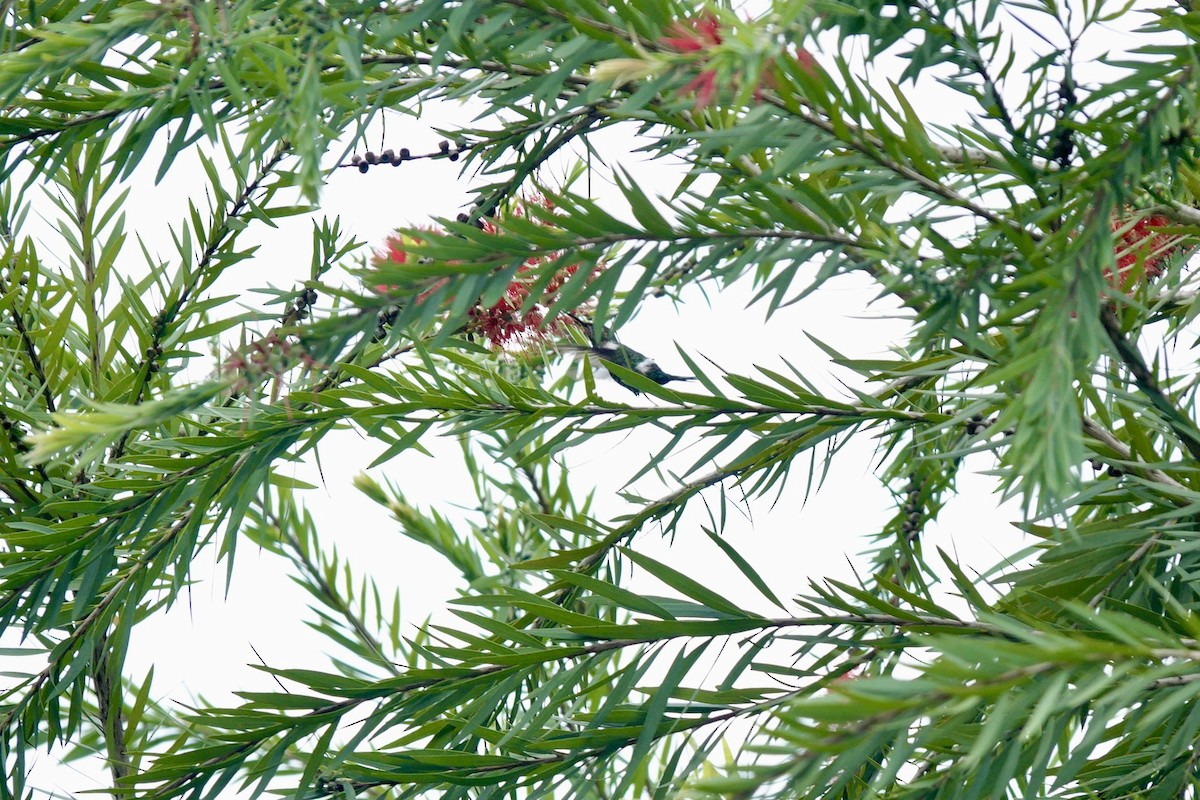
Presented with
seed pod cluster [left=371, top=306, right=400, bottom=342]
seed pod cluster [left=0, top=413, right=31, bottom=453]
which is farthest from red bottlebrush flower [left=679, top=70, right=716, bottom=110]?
seed pod cluster [left=0, top=413, right=31, bottom=453]

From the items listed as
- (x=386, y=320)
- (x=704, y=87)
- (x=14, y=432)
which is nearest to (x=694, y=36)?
(x=704, y=87)

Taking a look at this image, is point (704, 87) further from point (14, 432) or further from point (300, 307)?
point (14, 432)

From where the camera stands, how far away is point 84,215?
688 millimetres

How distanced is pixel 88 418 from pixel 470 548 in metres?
0.81

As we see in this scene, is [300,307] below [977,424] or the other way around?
the other way around

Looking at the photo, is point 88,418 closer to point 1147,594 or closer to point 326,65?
point 326,65

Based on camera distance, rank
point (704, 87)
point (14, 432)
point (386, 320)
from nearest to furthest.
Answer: point (704, 87) → point (386, 320) → point (14, 432)

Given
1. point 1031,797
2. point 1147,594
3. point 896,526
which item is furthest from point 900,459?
point 1031,797

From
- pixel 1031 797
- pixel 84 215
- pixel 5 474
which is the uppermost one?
pixel 84 215

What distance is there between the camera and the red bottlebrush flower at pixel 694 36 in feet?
0.97

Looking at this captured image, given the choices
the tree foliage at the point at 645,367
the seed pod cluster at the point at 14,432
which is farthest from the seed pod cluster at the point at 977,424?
the seed pod cluster at the point at 14,432

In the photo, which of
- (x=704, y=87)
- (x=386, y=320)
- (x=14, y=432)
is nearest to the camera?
(x=704, y=87)

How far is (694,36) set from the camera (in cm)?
30

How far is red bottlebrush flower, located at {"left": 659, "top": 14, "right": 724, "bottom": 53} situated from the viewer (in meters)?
0.29
